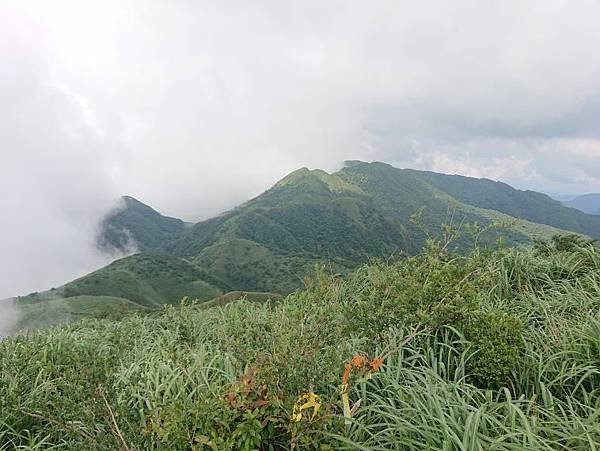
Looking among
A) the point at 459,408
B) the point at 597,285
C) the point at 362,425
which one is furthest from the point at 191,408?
the point at 597,285

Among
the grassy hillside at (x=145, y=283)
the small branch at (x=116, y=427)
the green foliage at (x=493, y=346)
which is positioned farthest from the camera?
the grassy hillside at (x=145, y=283)

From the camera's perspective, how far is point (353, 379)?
2.87 metres

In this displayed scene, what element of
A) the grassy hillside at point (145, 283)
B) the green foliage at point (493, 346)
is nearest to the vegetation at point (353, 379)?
the green foliage at point (493, 346)

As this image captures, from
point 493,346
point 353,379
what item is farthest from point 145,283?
point 353,379

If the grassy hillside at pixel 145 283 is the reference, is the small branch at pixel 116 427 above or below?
above

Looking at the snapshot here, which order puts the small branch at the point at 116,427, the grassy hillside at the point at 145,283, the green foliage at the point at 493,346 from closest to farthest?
the small branch at the point at 116,427 < the green foliage at the point at 493,346 < the grassy hillside at the point at 145,283

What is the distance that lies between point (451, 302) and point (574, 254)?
11.2ft

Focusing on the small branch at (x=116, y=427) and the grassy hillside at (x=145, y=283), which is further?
the grassy hillside at (x=145, y=283)

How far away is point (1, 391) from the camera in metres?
3.78

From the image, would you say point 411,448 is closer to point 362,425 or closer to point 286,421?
point 362,425

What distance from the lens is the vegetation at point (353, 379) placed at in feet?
8.80

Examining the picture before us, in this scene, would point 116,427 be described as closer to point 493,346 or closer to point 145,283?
point 493,346

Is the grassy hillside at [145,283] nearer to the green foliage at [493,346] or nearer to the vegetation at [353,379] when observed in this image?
the vegetation at [353,379]

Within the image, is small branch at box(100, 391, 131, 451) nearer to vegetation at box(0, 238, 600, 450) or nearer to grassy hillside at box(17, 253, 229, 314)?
A: vegetation at box(0, 238, 600, 450)
